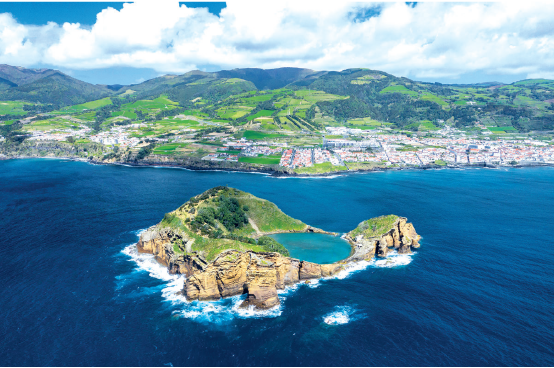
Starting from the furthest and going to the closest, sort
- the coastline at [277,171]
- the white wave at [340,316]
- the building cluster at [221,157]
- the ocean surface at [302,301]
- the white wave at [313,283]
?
the building cluster at [221,157], the coastline at [277,171], the white wave at [313,283], the white wave at [340,316], the ocean surface at [302,301]

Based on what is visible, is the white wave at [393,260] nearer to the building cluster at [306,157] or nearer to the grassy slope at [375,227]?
the grassy slope at [375,227]

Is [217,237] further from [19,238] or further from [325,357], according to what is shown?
[19,238]

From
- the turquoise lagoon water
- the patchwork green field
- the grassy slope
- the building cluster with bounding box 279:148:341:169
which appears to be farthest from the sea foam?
the patchwork green field

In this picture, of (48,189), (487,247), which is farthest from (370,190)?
(48,189)

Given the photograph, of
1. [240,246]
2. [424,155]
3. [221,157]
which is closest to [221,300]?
[240,246]

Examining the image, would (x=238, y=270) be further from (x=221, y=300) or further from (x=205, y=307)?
(x=205, y=307)

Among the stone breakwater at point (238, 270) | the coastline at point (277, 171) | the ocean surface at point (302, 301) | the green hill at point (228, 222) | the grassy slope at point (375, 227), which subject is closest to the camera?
the ocean surface at point (302, 301)

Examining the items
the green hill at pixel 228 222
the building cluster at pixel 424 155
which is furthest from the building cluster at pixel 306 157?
the green hill at pixel 228 222
